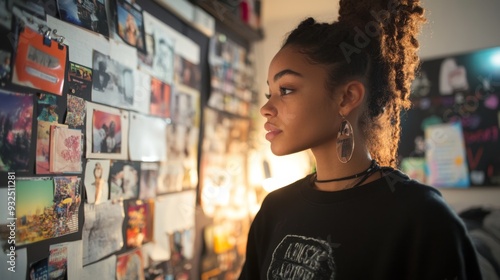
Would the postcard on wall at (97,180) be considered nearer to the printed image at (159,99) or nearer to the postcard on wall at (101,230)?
the postcard on wall at (101,230)

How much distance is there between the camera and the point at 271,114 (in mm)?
775

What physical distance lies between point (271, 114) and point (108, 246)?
1.89 ft

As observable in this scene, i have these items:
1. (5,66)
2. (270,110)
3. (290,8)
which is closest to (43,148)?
(5,66)

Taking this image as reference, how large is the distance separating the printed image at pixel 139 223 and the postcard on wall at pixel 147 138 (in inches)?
5.7

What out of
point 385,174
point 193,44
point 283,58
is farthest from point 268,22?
point 385,174

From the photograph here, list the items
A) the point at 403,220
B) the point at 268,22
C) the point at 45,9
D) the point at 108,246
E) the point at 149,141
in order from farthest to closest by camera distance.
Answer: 1. the point at 268,22
2. the point at 149,141
3. the point at 108,246
4. the point at 45,9
5. the point at 403,220

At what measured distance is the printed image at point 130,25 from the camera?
985 millimetres

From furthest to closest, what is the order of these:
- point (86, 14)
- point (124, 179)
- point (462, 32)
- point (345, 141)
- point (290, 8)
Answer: point (290, 8), point (462, 32), point (124, 179), point (86, 14), point (345, 141)

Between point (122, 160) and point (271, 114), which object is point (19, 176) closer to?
point (122, 160)

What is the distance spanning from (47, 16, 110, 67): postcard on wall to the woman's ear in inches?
24.6

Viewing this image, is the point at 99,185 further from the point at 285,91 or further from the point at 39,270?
the point at 285,91

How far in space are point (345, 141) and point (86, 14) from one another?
699 millimetres

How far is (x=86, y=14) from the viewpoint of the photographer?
2.81ft

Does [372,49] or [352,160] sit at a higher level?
[372,49]
